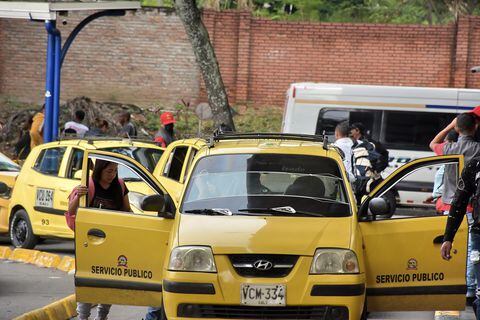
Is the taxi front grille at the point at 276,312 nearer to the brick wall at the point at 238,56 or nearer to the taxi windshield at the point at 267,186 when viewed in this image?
the taxi windshield at the point at 267,186

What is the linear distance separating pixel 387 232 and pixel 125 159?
7.09 ft

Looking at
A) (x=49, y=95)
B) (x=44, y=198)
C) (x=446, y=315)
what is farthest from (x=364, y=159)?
(x=49, y=95)

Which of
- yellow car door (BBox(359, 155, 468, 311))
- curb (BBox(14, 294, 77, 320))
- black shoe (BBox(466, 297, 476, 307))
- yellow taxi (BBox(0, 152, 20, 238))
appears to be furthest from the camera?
yellow taxi (BBox(0, 152, 20, 238))

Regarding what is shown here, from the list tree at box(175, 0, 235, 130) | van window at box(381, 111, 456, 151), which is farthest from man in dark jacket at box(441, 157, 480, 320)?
van window at box(381, 111, 456, 151)

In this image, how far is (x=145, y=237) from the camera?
9.17 meters

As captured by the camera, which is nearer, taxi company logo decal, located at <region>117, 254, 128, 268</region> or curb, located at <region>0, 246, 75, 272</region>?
taxi company logo decal, located at <region>117, 254, 128, 268</region>

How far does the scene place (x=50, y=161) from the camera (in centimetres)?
1703

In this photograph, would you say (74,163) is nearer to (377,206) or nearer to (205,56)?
(205,56)

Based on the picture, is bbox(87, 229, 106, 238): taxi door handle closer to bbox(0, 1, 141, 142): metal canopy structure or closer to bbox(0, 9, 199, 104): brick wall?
bbox(0, 1, 141, 142): metal canopy structure

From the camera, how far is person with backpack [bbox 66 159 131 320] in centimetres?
986

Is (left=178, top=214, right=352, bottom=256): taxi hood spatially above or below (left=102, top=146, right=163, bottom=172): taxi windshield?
above

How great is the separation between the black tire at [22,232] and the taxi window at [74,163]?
97cm

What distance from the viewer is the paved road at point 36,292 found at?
11594 mm

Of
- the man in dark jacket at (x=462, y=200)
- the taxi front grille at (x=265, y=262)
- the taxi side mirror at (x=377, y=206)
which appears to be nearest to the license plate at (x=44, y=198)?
the taxi side mirror at (x=377, y=206)
